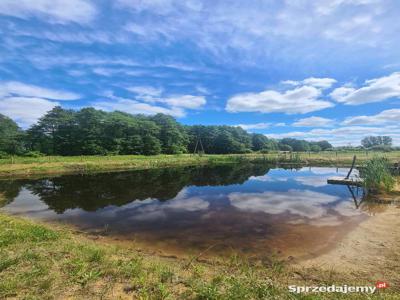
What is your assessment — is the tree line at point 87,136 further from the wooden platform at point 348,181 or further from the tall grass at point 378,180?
the tall grass at point 378,180

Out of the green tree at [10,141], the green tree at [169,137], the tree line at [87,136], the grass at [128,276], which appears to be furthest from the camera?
the green tree at [169,137]

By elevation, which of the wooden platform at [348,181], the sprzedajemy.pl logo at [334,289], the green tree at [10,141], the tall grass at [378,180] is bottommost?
the sprzedajemy.pl logo at [334,289]

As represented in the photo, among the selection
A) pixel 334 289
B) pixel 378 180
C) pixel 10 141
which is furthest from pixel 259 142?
pixel 334 289

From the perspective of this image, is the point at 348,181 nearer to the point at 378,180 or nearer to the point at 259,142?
the point at 378,180

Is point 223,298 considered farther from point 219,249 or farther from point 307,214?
point 307,214

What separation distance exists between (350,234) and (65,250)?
36.9 ft

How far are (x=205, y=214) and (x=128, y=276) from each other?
9.25 metres

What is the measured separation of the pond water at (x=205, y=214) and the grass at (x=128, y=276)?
1.78 m

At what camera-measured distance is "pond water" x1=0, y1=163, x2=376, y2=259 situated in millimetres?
10562

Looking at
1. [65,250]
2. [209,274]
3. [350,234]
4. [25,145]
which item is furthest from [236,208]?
[25,145]

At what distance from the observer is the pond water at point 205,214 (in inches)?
416

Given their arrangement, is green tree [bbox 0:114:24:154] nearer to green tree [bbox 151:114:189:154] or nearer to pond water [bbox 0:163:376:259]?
pond water [bbox 0:163:376:259]

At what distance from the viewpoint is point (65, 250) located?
7777 millimetres

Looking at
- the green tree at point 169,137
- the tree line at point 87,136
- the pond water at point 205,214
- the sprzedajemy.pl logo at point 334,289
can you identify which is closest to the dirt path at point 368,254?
the pond water at point 205,214
